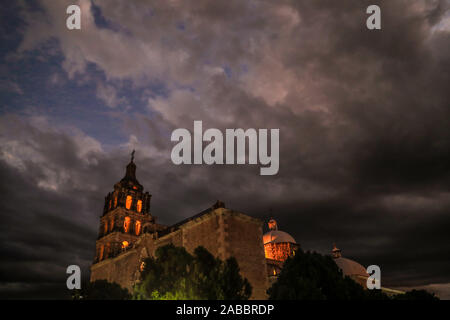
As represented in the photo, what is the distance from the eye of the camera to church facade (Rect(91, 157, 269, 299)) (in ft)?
80.8

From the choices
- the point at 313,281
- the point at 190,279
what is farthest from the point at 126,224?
the point at 313,281

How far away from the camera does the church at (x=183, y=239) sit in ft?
81.3

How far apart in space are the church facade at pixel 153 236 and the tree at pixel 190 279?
518cm

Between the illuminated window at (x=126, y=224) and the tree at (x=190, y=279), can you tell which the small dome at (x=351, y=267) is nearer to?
the illuminated window at (x=126, y=224)

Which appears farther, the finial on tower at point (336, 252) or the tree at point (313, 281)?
the finial on tower at point (336, 252)

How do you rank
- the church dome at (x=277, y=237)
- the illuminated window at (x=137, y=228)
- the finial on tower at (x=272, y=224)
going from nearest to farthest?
the illuminated window at (x=137, y=228), the church dome at (x=277, y=237), the finial on tower at (x=272, y=224)

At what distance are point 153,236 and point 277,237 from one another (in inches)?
1017

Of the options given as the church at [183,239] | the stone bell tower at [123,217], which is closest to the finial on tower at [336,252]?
the church at [183,239]

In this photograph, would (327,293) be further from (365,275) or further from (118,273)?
(365,275)

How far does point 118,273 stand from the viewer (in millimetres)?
37562

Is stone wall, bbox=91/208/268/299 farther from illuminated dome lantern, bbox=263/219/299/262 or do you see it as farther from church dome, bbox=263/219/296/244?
church dome, bbox=263/219/296/244

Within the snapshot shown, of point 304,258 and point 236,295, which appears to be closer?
point 236,295
